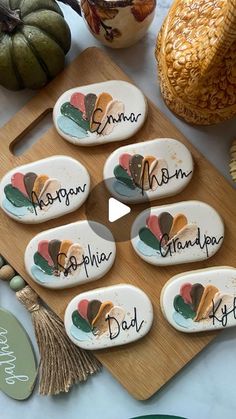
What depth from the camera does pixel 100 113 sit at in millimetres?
813

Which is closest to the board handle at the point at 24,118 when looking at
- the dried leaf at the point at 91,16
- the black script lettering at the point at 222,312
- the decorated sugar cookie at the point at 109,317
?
the dried leaf at the point at 91,16

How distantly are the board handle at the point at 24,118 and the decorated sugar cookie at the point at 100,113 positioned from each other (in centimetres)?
2

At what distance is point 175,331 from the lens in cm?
81

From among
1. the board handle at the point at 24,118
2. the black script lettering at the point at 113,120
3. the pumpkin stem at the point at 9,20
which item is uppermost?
the pumpkin stem at the point at 9,20

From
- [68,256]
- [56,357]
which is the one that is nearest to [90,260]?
[68,256]

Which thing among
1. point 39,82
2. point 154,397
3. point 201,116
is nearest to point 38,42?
point 39,82

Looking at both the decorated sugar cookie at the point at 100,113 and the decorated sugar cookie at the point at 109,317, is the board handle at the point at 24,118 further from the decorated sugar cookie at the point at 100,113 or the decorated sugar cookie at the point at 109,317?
the decorated sugar cookie at the point at 109,317

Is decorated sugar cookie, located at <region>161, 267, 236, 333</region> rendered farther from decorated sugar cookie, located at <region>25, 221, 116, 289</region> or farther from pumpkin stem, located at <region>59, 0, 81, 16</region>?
pumpkin stem, located at <region>59, 0, 81, 16</region>

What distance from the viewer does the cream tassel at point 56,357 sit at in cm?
82

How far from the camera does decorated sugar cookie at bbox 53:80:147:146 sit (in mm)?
810

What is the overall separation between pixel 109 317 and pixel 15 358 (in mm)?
132
